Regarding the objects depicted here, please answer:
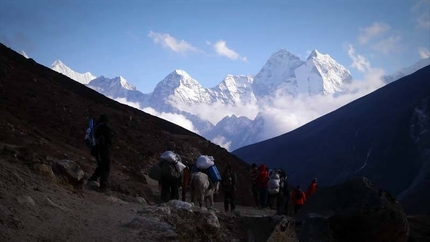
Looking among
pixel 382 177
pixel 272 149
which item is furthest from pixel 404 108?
pixel 272 149

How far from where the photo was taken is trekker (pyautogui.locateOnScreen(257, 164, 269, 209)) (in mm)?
A: 14516

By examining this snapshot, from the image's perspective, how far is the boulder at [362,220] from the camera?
7992 millimetres

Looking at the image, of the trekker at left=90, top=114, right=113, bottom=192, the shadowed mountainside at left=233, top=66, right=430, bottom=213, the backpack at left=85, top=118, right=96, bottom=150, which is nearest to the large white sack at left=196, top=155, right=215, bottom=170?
the trekker at left=90, top=114, right=113, bottom=192

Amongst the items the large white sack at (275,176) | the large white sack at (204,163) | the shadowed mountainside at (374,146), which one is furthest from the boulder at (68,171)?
the shadowed mountainside at (374,146)

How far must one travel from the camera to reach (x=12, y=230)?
4.81 metres

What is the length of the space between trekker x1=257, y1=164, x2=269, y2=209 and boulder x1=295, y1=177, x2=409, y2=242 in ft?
19.2

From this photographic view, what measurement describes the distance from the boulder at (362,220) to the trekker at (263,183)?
5.85m

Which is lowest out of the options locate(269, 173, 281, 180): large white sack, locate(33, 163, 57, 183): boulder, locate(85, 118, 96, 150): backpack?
locate(33, 163, 57, 183): boulder

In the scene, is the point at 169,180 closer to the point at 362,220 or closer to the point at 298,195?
the point at 362,220

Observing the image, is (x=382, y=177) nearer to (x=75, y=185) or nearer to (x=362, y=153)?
(x=362, y=153)

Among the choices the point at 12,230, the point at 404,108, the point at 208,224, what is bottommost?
the point at 12,230

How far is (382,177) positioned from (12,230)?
7738 cm

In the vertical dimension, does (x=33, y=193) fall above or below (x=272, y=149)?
below

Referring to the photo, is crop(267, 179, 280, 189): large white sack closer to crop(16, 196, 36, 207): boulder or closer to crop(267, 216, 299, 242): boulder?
crop(267, 216, 299, 242): boulder
